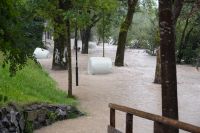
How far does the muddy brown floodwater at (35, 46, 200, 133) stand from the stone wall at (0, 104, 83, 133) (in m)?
0.22

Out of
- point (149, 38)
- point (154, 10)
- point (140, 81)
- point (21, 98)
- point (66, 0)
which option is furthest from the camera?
point (149, 38)

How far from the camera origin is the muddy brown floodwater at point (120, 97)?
1281 centimetres

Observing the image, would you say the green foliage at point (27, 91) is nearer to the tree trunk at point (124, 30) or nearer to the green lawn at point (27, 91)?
the green lawn at point (27, 91)

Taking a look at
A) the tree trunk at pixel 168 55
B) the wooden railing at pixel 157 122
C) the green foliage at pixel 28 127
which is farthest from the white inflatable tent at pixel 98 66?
the tree trunk at pixel 168 55

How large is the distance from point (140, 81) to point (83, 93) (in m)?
6.30

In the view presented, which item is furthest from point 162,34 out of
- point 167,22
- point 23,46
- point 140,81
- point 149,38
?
point 149,38

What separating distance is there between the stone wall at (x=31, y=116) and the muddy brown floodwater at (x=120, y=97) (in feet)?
0.72

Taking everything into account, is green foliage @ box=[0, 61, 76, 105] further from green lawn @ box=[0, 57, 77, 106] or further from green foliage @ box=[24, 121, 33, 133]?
green foliage @ box=[24, 121, 33, 133]

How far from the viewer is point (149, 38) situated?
160 ft

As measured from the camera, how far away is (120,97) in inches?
726

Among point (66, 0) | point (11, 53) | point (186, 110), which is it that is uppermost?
point (66, 0)

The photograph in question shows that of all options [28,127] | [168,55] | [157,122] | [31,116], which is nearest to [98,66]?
[31,116]

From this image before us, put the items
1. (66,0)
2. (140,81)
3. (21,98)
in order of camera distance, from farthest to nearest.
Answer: (140,81)
(66,0)
(21,98)

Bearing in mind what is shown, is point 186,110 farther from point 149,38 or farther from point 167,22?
point 149,38
